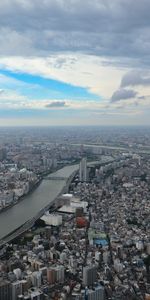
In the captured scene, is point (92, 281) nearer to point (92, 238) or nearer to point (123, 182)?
point (92, 238)

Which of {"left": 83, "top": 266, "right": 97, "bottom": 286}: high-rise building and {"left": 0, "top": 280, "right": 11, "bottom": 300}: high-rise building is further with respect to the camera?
{"left": 83, "top": 266, "right": 97, "bottom": 286}: high-rise building

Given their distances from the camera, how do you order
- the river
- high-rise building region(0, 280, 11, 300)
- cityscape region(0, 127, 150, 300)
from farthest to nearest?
the river
cityscape region(0, 127, 150, 300)
high-rise building region(0, 280, 11, 300)

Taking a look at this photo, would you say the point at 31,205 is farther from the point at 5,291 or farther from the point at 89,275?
the point at 5,291

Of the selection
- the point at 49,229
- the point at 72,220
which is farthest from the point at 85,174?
the point at 49,229

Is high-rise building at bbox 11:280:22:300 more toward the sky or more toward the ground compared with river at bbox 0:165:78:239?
more toward the ground

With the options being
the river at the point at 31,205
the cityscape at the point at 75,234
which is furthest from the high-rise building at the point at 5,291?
the river at the point at 31,205

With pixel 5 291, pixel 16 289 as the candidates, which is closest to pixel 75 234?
pixel 16 289

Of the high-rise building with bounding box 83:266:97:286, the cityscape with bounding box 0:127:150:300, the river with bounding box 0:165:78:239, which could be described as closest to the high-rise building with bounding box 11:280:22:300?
the cityscape with bounding box 0:127:150:300

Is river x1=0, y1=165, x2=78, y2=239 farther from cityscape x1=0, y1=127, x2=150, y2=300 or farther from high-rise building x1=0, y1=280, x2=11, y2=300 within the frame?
high-rise building x1=0, y1=280, x2=11, y2=300

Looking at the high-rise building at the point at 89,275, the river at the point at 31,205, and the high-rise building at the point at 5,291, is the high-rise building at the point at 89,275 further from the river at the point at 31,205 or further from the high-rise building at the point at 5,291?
the river at the point at 31,205
